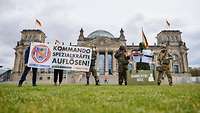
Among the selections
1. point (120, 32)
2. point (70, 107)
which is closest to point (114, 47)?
point (120, 32)

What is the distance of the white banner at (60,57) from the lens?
16500 millimetres

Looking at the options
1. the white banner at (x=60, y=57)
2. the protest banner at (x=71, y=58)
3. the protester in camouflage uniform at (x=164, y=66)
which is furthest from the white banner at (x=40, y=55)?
the protester in camouflage uniform at (x=164, y=66)

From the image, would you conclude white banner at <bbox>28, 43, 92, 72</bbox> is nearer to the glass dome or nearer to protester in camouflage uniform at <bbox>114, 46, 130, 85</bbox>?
protester in camouflage uniform at <bbox>114, 46, 130, 85</bbox>

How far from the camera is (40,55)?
16781 millimetres

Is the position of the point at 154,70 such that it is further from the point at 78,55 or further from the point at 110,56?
the point at 110,56

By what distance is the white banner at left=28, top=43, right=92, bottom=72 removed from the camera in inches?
650

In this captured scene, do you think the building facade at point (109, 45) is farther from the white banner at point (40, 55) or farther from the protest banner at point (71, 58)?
the white banner at point (40, 55)

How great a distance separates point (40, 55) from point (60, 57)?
4.68 feet

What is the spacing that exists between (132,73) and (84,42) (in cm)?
7457

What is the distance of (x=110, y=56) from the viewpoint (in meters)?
90.6

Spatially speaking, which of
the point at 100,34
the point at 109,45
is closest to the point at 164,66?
the point at 109,45

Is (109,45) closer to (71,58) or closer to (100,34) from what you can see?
(100,34)

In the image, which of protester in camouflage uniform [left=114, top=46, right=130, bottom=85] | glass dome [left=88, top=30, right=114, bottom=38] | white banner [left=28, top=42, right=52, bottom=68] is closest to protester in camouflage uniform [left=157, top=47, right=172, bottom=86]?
protester in camouflage uniform [left=114, top=46, right=130, bottom=85]

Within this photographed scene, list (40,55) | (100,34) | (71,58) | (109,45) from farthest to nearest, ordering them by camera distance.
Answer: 1. (100,34)
2. (109,45)
3. (71,58)
4. (40,55)
